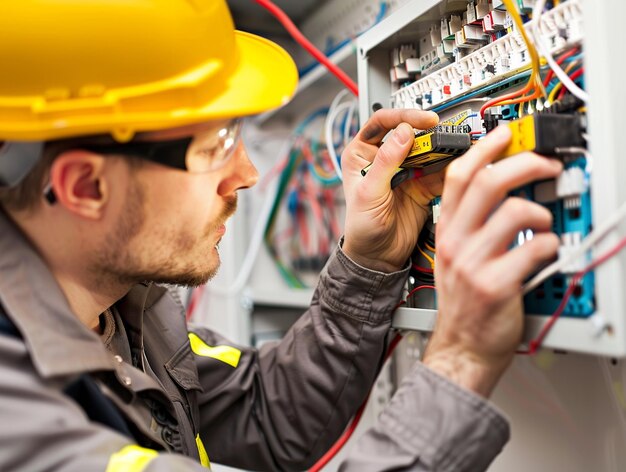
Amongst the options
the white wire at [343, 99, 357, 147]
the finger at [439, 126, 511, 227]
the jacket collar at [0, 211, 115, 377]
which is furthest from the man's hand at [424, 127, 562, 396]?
the white wire at [343, 99, 357, 147]

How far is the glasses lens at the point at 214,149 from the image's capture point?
852mm

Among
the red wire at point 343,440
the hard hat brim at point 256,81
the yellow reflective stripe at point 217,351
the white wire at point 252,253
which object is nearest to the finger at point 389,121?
the hard hat brim at point 256,81

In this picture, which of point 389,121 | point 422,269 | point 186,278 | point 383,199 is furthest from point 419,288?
point 186,278

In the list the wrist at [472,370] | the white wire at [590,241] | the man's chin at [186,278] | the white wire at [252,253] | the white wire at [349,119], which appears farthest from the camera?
the white wire at [252,253]

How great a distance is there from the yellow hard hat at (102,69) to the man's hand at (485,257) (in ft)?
1.05

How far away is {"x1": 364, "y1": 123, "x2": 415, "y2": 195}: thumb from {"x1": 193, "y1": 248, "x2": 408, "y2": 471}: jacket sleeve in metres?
0.15

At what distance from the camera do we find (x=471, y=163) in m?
0.68

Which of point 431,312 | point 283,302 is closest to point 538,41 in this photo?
point 431,312

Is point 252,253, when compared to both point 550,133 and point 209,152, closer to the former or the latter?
point 209,152

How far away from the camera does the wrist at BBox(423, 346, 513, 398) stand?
690 mm

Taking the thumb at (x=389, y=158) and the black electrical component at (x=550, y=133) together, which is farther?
the thumb at (x=389, y=158)

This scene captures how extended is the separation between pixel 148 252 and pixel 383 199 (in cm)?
37

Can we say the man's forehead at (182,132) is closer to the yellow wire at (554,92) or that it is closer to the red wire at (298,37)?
the red wire at (298,37)

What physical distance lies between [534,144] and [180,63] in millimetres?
460
